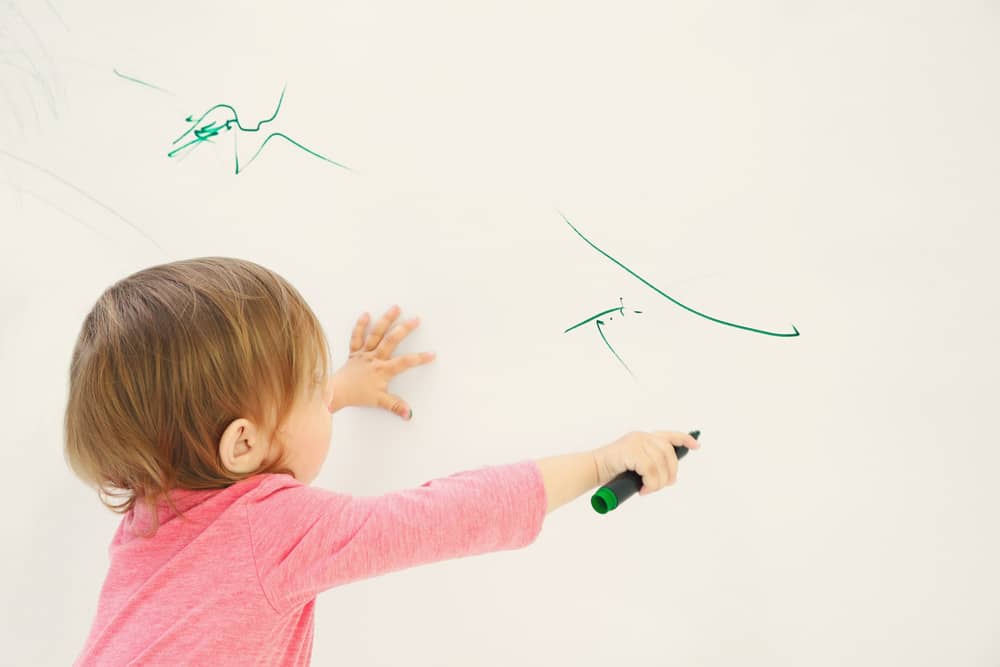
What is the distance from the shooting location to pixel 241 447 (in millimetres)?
555

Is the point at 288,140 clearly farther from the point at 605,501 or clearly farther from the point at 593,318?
the point at 605,501

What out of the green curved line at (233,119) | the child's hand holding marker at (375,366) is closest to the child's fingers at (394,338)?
the child's hand holding marker at (375,366)

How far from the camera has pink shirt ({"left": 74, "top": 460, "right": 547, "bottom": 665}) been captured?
0.51 m

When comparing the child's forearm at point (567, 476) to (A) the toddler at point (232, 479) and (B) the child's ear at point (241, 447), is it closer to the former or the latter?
(A) the toddler at point (232, 479)

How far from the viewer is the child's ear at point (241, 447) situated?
53 cm

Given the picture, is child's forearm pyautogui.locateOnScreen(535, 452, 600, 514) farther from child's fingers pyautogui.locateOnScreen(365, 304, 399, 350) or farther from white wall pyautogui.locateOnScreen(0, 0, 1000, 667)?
child's fingers pyautogui.locateOnScreen(365, 304, 399, 350)

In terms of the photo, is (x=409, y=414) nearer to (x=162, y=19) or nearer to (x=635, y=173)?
(x=635, y=173)

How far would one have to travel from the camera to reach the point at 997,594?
0.50m

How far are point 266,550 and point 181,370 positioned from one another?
13cm

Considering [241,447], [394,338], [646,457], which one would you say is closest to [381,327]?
[394,338]

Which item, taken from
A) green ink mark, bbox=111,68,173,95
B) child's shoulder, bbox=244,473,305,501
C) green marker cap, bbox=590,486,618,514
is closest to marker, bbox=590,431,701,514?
green marker cap, bbox=590,486,618,514

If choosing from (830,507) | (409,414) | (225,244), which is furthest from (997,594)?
(225,244)

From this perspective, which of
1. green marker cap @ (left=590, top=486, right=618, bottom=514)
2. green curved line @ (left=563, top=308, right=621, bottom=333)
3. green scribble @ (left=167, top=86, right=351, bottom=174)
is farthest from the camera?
green scribble @ (left=167, top=86, right=351, bottom=174)

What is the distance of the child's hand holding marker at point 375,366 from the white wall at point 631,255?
0.01 meters
